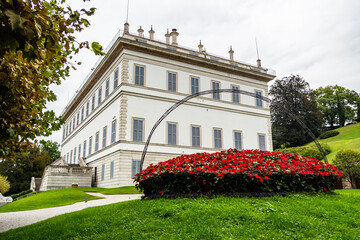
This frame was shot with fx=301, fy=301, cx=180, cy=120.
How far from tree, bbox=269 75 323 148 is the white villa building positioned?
1878 cm

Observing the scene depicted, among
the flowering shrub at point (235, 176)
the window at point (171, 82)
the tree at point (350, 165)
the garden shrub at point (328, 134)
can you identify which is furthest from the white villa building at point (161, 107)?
the garden shrub at point (328, 134)

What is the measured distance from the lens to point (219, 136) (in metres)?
28.0

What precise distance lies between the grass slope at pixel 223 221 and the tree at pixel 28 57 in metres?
2.51

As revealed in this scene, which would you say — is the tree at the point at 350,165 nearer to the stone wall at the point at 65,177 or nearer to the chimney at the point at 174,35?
the chimney at the point at 174,35

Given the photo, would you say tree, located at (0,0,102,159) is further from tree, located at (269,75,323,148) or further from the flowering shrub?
tree, located at (269,75,323,148)

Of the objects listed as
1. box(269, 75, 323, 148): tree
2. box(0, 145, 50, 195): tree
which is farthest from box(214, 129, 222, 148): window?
box(0, 145, 50, 195): tree

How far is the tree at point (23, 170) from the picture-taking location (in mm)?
44053

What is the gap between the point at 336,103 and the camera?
62.2m

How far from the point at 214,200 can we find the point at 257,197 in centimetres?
122

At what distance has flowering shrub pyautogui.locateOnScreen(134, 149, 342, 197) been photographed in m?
7.77

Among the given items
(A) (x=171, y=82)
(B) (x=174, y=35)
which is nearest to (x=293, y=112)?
(B) (x=174, y=35)

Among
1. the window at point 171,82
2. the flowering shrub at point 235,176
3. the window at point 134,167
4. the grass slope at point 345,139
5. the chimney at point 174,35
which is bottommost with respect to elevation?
the flowering shrub at point 235,176

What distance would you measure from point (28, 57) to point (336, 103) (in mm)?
68035

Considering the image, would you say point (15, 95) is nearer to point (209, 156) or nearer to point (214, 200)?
point (214, 200)
